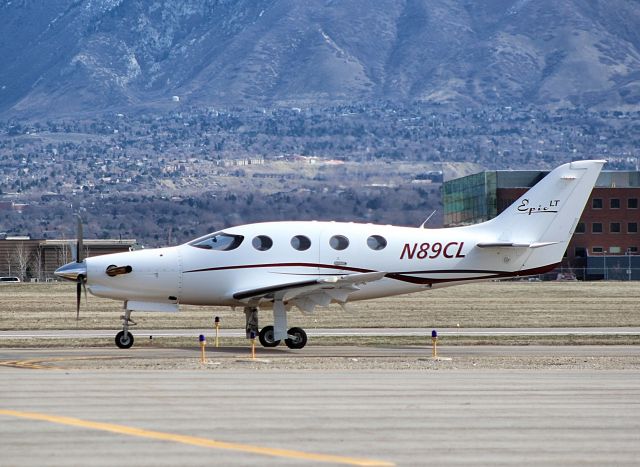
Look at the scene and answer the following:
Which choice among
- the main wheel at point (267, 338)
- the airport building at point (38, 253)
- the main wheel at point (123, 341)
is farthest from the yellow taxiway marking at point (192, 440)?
the airport building at point (38, 253)

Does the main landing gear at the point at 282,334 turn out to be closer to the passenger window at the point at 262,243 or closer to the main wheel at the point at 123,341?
the passenger window at the point at 262,243

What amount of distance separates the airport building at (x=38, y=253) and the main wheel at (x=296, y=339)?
9472cm

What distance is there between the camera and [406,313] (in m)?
49.5

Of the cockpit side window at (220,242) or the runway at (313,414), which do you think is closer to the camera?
the runway at (313,414)

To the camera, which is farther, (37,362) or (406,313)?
(406,313)

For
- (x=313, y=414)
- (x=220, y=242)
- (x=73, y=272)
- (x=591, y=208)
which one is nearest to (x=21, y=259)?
(x=591, y=208)

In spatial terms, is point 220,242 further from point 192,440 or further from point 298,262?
point 192,440

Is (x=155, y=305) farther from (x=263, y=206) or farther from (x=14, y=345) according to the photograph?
(x=263, y=206)

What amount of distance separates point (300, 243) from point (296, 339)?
2476 mm

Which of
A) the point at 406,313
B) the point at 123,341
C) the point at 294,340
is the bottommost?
the point at 294,340

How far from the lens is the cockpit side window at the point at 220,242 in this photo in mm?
33844

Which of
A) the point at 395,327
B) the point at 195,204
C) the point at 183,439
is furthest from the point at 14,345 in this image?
the point at 195,204

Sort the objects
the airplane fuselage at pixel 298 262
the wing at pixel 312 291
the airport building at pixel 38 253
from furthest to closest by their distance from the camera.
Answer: the airport building at pixel 38 253 < the airplane fuselage at pixel 298 262 < the wing at pixel 312 291

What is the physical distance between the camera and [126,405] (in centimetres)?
2020
